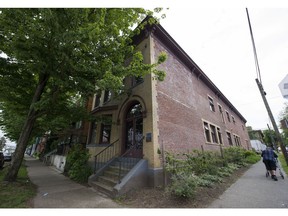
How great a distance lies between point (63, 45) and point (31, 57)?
5.59ft

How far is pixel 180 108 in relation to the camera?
33.3 ft

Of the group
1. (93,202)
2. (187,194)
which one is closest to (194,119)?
(187,194)

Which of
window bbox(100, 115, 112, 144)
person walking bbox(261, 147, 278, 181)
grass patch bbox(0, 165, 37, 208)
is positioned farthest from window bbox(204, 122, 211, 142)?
grass patch bbox(0, 165, 37, 208)

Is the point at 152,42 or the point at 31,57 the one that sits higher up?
the point at 152,42

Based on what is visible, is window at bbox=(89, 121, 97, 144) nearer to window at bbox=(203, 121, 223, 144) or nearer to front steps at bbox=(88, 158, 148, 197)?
front steps at bbox=(88, 158, 148, 197)

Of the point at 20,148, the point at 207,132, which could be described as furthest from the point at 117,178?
the point at 207,132

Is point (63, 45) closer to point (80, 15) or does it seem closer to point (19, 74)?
point (80, 15)

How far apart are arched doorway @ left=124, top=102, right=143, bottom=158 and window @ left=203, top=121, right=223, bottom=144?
7.26 m

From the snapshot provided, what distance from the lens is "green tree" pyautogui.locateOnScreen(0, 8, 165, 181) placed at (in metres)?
5.33

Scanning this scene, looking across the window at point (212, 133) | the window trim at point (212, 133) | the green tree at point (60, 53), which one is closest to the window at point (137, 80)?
the green tree at point (60, 53)

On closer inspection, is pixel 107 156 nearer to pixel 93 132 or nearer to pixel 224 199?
pixel 93 132

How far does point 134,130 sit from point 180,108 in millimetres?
3566

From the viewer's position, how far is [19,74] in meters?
7.82

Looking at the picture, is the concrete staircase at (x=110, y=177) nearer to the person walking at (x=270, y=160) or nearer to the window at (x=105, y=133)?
the window at (x=105, y=133)
